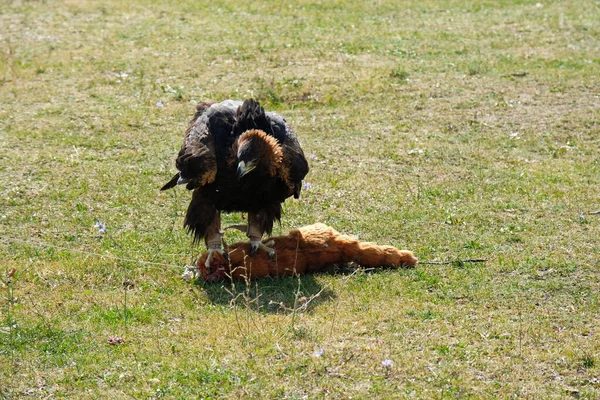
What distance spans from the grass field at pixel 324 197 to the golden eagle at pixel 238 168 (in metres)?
0.59

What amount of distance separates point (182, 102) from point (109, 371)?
8.03 metres

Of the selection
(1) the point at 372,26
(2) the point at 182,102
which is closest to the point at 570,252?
(2) the point at 182,102

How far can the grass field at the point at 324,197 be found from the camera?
6.96 meters

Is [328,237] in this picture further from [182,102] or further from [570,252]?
[182,102]

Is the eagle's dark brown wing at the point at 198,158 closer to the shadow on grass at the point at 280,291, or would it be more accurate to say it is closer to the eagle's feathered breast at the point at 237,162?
the eagle's feathered breast at the point at 237,162

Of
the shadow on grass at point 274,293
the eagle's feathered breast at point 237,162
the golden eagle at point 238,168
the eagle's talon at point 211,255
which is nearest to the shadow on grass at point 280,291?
the shadow on grass at point 274,293

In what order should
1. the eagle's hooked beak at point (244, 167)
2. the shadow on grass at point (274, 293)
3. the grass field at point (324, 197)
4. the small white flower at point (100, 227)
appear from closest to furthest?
the grass field at point (324, 197) → the shadow on grass at point (274, 293) → the eagle's hooked beak at point (244, 167) → the small white flower at point (100, 227)

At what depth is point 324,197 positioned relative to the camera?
11.0m

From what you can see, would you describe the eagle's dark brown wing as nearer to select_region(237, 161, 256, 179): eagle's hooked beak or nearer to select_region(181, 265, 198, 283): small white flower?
select_region(237, 161, 256, 179): eagle's hooked beak

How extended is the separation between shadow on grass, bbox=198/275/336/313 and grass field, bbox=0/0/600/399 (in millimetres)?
36

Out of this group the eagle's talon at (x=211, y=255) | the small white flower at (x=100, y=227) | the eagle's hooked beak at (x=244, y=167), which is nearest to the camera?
the eagle's hooked beak at (x=244, y=167)

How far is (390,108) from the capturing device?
46.3 ft

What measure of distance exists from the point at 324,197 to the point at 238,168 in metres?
2.72

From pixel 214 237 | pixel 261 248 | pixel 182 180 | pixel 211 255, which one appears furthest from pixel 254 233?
pixel 182 180
